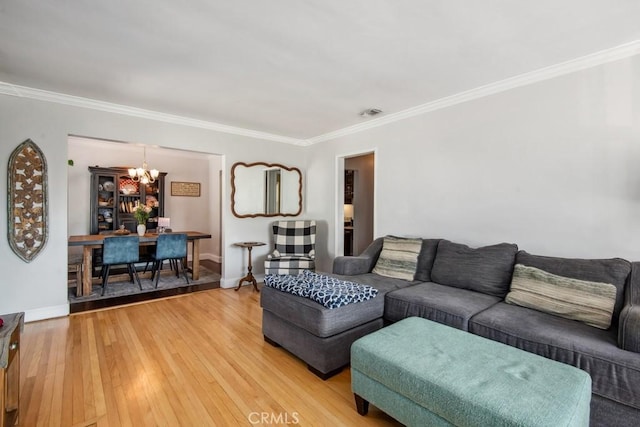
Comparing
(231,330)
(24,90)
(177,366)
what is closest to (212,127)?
(24,90)

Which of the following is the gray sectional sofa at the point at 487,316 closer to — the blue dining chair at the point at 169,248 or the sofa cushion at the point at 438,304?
the sofa cushion at the point at 438,304

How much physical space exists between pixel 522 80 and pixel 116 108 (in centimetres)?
431

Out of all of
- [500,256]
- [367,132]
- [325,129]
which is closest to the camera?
[500,256]

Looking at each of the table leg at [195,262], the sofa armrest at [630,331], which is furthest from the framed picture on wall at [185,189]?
the sofa armrest at [630,331]

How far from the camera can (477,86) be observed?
2.90 metres

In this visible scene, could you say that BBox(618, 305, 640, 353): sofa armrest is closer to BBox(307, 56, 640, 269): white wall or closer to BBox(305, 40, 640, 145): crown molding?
BBox(307, 56, 640, 269): white wall

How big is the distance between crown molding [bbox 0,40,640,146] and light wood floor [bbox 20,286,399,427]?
2378mm

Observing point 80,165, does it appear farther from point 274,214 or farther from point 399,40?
point 399,40

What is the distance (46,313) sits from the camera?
10.4 feet

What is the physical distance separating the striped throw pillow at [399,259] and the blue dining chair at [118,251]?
133 inches

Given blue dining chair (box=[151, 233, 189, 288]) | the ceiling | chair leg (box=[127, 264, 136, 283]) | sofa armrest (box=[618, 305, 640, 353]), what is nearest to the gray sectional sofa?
sofa armrest (box=[618, 305, 640, 353])

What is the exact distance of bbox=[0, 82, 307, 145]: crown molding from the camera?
3002 millimetres

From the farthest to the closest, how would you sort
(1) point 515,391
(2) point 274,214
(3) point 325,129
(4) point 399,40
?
(2) point 274,214, (3) point 325,129, (4) point 399,40, (1) point 515,391

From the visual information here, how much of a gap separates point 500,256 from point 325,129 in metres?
2.95
